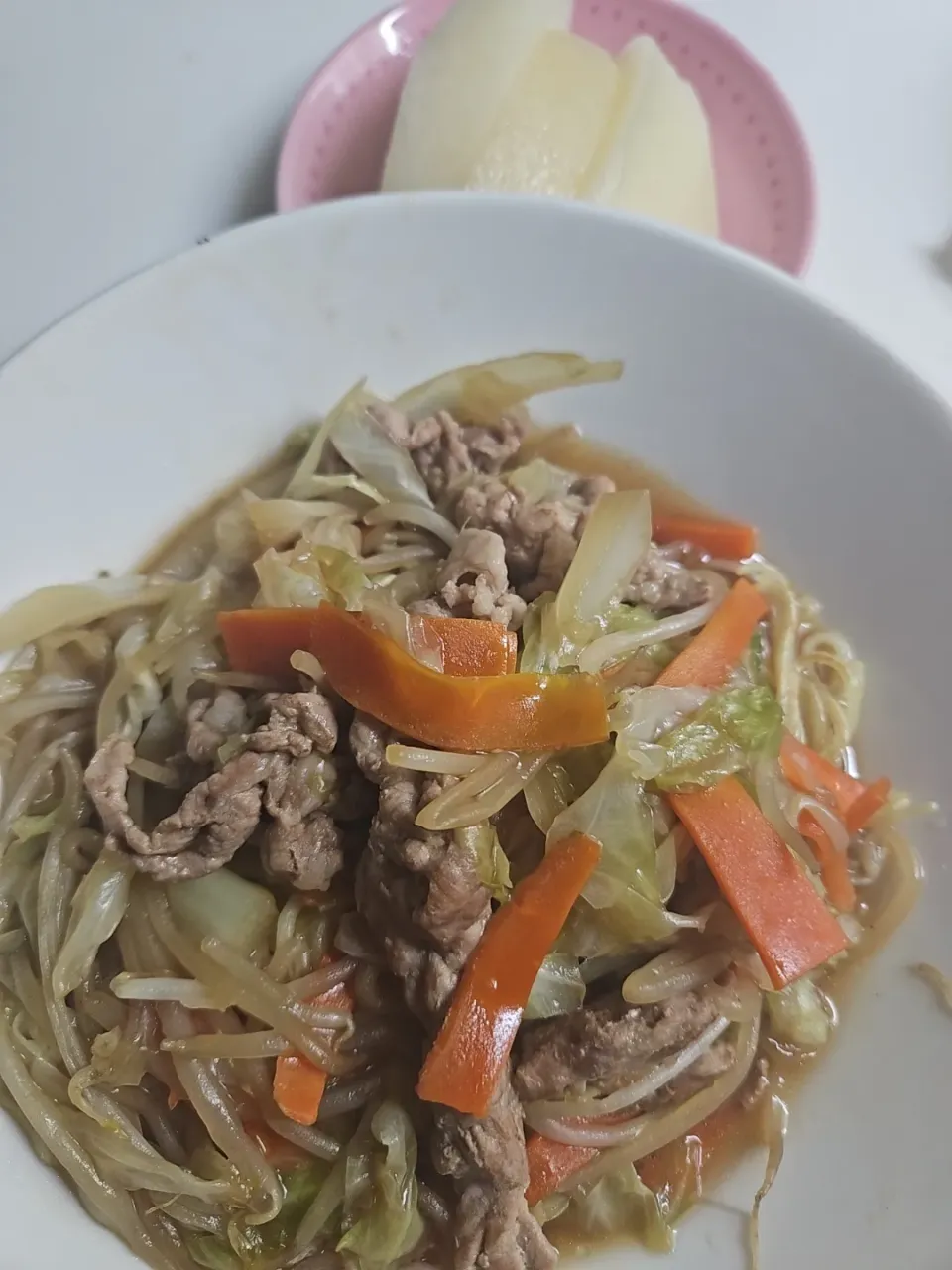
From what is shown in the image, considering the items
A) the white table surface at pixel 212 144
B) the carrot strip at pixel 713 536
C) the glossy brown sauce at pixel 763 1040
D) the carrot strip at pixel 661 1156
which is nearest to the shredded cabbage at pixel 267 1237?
→ the carrot strip at pixel 661 1156

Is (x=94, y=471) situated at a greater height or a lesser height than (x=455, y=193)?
lesser

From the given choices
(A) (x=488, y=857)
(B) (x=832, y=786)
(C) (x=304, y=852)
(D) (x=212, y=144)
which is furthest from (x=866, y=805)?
(D) (x=212, y=144)

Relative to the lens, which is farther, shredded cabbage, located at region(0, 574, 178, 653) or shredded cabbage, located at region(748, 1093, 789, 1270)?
shredded cabbage, located at region(0, 574, 178, 653)

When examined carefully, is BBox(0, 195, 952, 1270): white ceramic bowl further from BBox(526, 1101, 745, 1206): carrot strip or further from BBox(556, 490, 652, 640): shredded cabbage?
BBox(556, 490, 652, 640): shredded cabbage

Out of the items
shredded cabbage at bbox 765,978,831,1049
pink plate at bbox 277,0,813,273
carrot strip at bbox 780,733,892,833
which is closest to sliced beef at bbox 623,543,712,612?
carrot strip at bbox 780,733,892,833

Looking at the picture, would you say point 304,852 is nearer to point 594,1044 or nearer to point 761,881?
point 594,1044

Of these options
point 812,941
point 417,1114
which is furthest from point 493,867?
point 812,941

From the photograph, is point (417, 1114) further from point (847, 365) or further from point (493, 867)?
point (847, 365)
